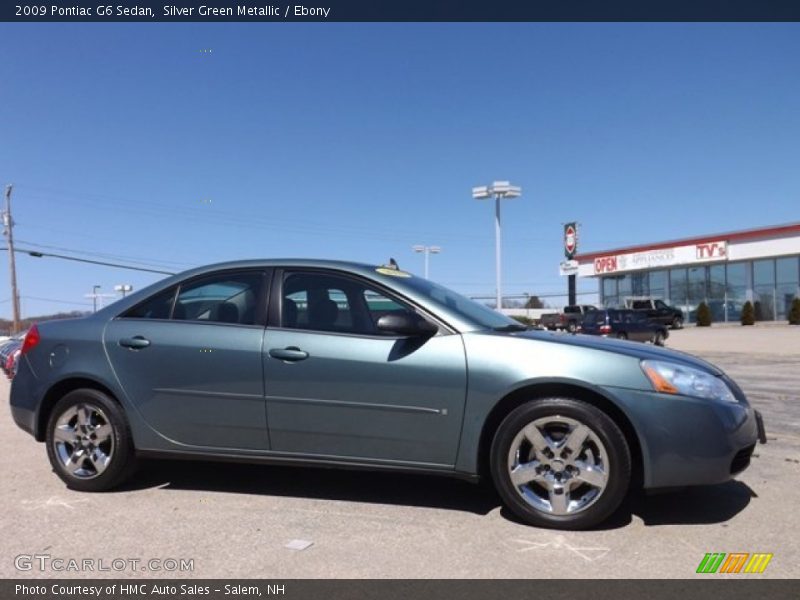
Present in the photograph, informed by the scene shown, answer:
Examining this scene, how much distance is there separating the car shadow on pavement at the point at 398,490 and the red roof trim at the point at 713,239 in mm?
36295

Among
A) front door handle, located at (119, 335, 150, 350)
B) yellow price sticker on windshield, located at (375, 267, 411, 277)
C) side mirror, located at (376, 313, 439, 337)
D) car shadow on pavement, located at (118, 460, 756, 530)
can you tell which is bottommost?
car shadow on pavement, located at (118, 460, 756, 530)

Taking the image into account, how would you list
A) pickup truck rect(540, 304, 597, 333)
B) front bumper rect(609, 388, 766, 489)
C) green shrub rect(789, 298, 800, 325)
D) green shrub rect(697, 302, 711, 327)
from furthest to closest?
1. green shrub rect(697, 302, 711, 327)
2. green shrub rect(789, 298, 800, 325)
3. pickup truck rect(540, 304, 597, 333)
4. front bumper rect(609, 388, 766, 489)

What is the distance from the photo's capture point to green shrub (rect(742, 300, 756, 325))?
36.3 meters

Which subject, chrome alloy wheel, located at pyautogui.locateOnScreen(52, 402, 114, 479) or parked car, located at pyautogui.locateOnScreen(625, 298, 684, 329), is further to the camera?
parked car, located at pyautogui.locateOnScreen(625, 298, 684, 329)

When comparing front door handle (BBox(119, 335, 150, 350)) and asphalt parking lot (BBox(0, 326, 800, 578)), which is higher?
front door handle (BBox(119, 335, 150, 350))

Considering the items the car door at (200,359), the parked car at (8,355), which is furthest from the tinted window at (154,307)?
the parked car at (8,355)

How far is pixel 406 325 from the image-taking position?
389 cm

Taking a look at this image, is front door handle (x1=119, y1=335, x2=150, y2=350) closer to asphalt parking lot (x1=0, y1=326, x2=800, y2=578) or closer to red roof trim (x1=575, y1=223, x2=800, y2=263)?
asphalt parking lot (x1=0, y1=326, x2=800, y2=578)

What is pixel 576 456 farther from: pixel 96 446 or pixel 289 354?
pixel 96 446

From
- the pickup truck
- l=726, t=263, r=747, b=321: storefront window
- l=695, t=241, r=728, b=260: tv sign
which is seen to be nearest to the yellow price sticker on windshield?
the pickup truck

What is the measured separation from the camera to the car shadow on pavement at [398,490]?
13.1ft

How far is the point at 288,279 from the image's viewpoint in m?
4.43
